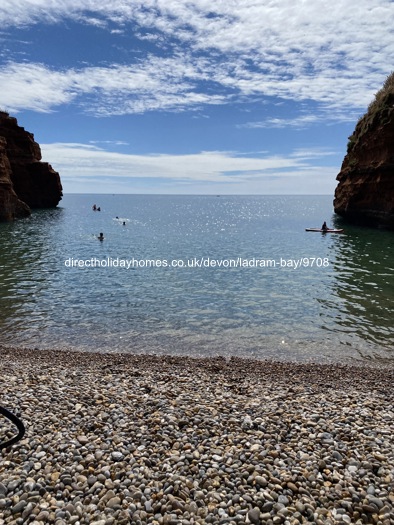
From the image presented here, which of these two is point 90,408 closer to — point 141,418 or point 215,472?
point 141,418

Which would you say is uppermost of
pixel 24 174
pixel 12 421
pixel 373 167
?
pixel 373 167

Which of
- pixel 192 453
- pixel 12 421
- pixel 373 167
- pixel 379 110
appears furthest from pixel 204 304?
pixel 379 110

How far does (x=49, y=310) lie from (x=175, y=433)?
596 inches

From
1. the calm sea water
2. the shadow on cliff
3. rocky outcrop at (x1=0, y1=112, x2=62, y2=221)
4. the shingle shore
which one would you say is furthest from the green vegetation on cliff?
rocky outcrop at (x1=0, y1=112, x2=62, y2=221)

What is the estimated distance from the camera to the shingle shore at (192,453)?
5.17 meters

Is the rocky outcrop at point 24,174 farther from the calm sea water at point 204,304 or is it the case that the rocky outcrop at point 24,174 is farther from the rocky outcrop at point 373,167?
the rocky outcrop at point 373,167

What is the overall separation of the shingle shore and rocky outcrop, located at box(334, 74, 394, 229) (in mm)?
55531

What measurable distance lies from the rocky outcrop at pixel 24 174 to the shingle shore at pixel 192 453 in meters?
68.2

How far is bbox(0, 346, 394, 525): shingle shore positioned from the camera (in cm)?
517

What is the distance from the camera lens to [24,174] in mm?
90188

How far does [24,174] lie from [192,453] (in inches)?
3859

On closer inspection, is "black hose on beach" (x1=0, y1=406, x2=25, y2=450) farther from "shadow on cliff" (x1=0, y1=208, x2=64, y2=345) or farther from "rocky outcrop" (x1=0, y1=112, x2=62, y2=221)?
"rocky outcrop" (x1=0, y1=112, x2=62, y2=221)

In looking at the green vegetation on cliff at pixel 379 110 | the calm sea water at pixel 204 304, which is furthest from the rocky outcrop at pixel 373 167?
the calm sea water at pixel 204 304

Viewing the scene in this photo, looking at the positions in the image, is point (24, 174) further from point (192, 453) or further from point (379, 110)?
point (192, 453)
